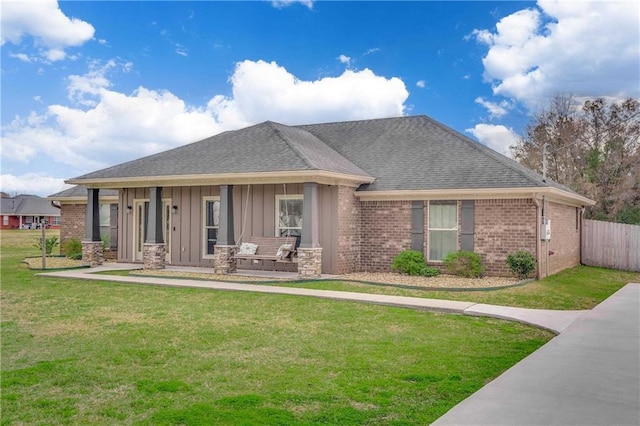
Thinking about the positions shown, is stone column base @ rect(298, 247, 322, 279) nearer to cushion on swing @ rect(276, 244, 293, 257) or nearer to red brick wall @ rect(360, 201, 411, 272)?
cushion on swing @ rect(276, 244, 293, 257)

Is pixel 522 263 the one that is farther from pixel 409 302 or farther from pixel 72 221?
pixel 72 221

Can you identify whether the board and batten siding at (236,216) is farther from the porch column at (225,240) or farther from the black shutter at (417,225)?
the black shutter at (417,225)

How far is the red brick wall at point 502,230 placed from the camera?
48.3 ft

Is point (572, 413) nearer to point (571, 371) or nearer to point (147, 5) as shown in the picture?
point (571, 371)

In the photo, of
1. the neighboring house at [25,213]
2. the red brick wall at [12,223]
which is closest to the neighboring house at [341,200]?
the neighboring house at [25,213]

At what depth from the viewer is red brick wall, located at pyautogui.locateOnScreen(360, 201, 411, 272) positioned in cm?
1633

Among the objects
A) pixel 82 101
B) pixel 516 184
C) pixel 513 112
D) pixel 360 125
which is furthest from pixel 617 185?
pixel 82 101

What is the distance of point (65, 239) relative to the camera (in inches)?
976

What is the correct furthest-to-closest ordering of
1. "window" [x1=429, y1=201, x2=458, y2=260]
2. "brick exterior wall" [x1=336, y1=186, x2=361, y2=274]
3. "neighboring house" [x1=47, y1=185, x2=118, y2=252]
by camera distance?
"neighboring house" [x1=47, y1=185, x2=118, y2=252]
"brick exterior wall" [x1=336, y1=186, x2=361, y2=274]
"window" [x1=429, y1=201, x2=458, y2=260]

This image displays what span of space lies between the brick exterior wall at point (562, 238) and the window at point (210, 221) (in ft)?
33.4

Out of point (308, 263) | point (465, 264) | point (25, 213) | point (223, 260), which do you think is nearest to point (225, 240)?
point (223, 260)

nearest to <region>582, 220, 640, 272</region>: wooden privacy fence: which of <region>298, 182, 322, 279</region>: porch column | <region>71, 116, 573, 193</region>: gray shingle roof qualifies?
<region>71, 116, 573, 193</region>: gray shingle roof

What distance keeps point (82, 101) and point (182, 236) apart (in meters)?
5.47

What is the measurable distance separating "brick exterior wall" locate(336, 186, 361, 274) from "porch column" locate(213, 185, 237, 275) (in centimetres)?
320
